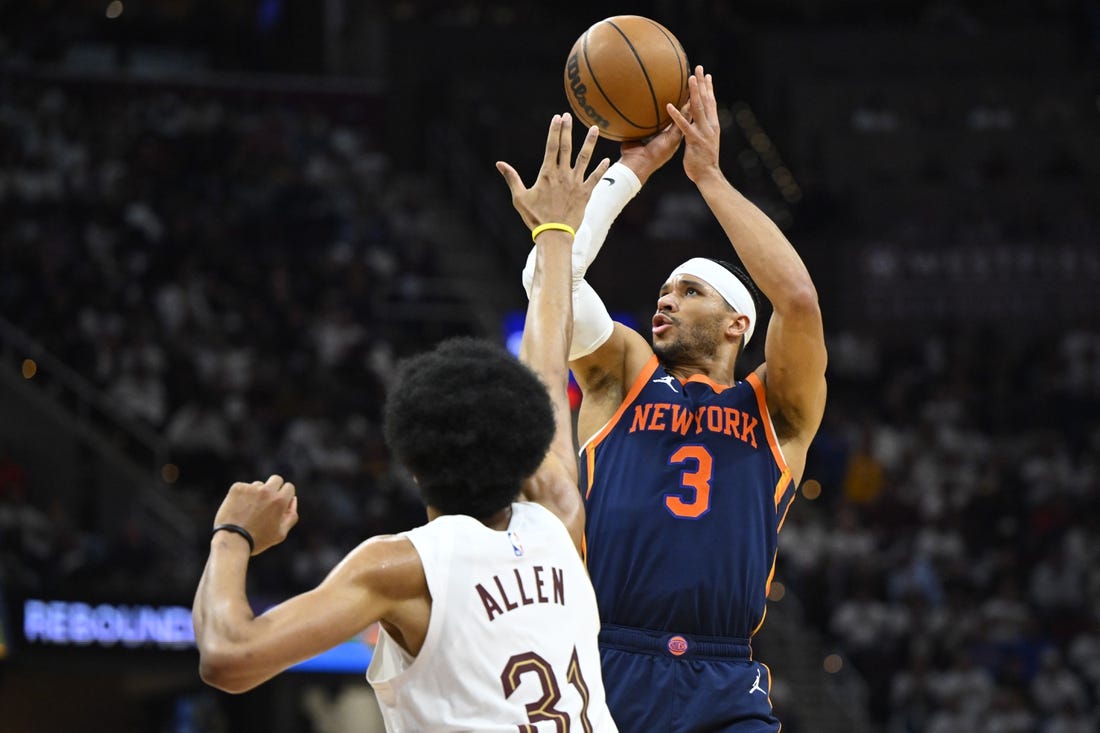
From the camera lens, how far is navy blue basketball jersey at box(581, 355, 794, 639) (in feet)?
15.6

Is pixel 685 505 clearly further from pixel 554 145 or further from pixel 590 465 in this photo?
pixel 554 145

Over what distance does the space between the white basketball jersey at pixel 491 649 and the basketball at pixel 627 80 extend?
2.13 metres

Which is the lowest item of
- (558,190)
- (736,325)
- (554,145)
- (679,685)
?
(679,685)

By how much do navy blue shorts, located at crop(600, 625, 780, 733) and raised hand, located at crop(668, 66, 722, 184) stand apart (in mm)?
1445

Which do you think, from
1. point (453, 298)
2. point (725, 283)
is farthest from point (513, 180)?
point (453, 298)

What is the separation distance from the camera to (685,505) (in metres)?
4.83

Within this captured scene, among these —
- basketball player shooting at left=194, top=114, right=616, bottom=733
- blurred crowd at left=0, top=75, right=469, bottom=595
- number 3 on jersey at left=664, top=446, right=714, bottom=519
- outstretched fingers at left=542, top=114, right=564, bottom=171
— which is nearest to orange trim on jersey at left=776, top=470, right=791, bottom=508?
number 3 on jersey at left=664, top=446, right=714, bottom=519

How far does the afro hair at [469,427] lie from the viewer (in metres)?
3.38

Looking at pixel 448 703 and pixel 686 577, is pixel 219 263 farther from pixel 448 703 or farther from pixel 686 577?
pixel 448 703

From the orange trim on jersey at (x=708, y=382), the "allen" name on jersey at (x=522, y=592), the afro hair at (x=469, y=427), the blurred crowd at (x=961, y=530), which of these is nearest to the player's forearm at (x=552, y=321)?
the afro hair at (x=469, y=427)

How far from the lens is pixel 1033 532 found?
17.0 m

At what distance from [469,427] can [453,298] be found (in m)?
15.4

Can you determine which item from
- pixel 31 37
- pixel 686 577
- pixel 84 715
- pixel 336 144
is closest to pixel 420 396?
pixel 686 577

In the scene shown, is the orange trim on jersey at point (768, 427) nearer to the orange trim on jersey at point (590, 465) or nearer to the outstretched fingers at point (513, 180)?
the orange trim on jersey at point (590, 465)
